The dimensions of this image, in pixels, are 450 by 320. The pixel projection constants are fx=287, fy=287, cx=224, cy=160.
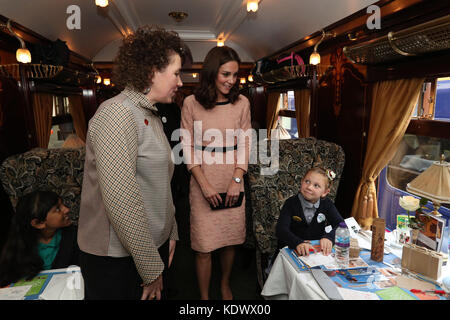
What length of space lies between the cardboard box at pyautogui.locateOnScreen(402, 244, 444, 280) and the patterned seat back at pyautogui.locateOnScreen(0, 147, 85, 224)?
103 inches

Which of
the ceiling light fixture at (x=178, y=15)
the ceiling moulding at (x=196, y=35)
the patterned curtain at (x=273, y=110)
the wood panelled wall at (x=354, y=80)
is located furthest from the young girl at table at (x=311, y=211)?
the ceiling moulding at (x=196, y=35)

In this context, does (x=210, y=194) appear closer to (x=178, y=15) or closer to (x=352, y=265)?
(x=352, y=265)

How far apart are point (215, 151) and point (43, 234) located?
1380 mm

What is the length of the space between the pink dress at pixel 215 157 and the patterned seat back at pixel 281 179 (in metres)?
0.40

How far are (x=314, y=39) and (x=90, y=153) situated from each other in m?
3.78

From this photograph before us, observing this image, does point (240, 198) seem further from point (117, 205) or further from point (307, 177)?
point (117, 205)

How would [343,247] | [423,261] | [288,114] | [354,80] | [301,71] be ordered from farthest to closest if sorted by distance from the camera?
[288,114] < [301,71] < [354,80] < [343,247] < [423,261]

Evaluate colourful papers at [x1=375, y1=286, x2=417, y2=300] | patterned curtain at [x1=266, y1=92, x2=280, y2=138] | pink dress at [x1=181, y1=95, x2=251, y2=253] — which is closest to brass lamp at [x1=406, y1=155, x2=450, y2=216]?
colourful papers at [x1=375, y1=286, x2=417, y2=300]

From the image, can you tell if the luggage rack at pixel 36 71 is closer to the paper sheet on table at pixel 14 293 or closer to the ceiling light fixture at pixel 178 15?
the ceiling light fixture at pixel 178 15

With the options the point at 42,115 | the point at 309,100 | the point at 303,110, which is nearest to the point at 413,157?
the point at 309,100

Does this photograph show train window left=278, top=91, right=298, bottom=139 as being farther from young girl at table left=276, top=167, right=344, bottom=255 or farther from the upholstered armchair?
young girl at table left=276, top=167, right=344, bottom=255

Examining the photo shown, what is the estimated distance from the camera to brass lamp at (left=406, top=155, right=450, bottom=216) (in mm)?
1688

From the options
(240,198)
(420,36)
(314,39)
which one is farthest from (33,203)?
(314,39)

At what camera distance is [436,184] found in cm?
172
